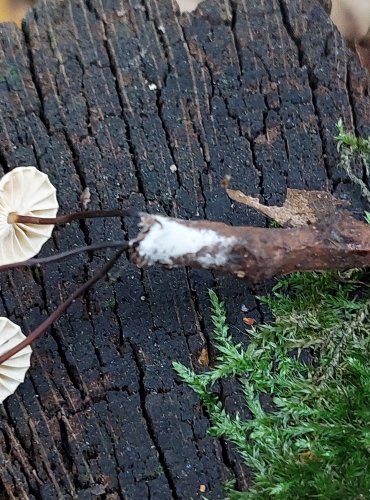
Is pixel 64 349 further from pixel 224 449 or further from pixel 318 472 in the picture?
pixel 318 472

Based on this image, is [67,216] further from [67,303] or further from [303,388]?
[303,388]

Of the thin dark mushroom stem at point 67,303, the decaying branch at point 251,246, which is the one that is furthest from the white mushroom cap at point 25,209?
the decaying branch at point 251,246

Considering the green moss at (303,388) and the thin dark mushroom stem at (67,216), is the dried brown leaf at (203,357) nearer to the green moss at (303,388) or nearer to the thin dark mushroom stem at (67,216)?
the green moss at (303,388)

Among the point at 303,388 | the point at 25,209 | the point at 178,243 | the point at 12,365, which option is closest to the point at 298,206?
the point at 178,243

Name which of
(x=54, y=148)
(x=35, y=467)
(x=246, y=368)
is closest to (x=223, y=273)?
(x=246, y=368)

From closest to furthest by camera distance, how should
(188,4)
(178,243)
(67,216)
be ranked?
(178,243) → (67,216) → (188,4)

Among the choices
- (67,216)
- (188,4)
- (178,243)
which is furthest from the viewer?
(188,4)

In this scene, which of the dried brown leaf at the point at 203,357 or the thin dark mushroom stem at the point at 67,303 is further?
the dried brown leaf at the point at 203,357
